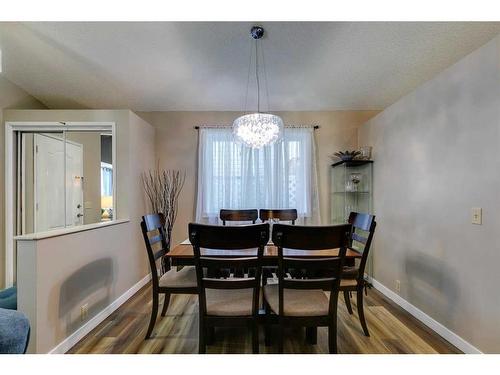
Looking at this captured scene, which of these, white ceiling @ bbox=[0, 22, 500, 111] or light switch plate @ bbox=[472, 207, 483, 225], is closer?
light switch plate @ bbox=[472, 207, 483, 225]

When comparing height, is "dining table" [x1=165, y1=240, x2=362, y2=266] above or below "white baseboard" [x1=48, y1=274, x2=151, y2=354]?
above

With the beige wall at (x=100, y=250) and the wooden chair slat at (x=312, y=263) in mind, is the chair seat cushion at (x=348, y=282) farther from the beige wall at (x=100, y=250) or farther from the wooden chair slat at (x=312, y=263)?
the beige wall at (x=100, y=250)

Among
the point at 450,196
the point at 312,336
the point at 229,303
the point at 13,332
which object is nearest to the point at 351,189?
the point at 450,196

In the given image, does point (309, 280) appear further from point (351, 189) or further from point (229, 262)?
point (351, 189)

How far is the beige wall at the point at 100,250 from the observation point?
1783 mm

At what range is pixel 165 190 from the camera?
362 cm

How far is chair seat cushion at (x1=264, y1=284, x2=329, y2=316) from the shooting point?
1.65m

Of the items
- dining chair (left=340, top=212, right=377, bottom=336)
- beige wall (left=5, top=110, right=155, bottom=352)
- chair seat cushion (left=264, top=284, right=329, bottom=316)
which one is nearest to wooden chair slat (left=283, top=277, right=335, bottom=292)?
chair seat cushion (left=264, top=284, right=329, bottom=316)

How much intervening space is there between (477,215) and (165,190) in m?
3.42

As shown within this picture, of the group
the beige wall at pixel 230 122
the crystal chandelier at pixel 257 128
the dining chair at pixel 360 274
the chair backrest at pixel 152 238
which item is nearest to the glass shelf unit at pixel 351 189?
the beige wall at pixel 230 122

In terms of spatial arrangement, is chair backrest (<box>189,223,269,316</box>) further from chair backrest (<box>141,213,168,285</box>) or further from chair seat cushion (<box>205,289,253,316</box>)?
chair backrest (<box>141,213,168,285</box>)

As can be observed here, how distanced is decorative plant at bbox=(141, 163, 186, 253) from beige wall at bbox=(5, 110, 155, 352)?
0.64 ft

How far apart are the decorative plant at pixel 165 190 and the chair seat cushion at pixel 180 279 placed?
1187 millimetres
